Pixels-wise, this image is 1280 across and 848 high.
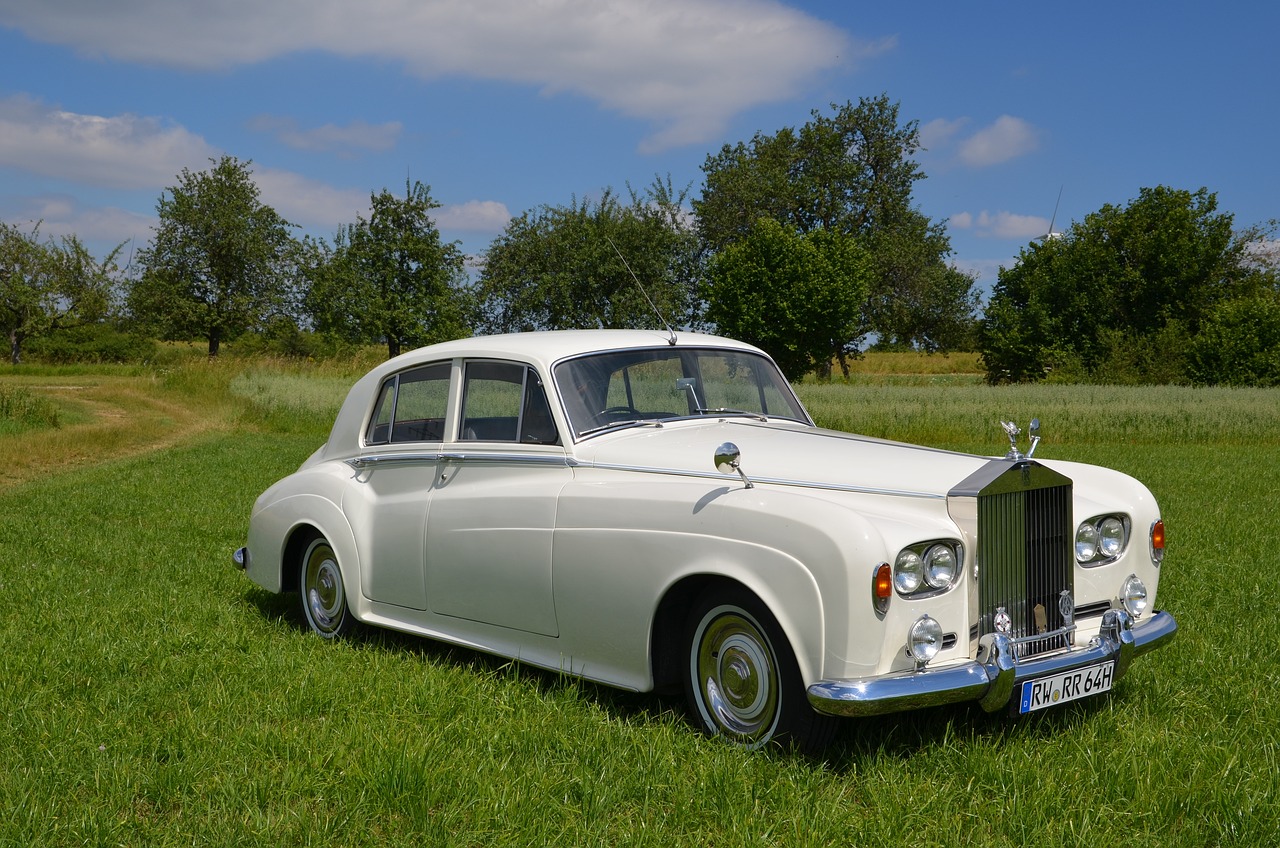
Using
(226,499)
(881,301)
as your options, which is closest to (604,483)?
(226,499)

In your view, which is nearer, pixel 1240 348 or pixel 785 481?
pixel 785 481

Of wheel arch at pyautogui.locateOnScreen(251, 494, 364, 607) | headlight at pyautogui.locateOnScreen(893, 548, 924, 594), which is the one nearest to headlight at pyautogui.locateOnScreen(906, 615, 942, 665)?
headlight at pyautogui.locateOnScreen(893, 548, 924, 594)

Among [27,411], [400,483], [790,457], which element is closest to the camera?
[790,457]

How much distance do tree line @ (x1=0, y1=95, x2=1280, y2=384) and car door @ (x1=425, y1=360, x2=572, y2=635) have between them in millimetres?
37893

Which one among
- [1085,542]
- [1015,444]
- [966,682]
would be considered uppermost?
[1015,444]

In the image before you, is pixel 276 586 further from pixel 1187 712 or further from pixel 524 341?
pixel 1187 712

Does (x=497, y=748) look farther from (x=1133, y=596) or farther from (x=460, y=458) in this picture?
(x=1133, y=596)

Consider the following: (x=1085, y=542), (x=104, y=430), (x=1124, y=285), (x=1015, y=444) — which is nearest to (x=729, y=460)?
(x=1015, y=444)

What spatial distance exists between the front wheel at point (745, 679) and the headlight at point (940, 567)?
568mm

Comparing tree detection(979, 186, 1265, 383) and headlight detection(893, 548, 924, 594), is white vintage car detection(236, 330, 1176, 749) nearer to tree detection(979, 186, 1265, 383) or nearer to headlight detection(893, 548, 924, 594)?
headlight detection(893, 548, 924, 594)

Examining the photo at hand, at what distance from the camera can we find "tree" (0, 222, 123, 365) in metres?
50.3

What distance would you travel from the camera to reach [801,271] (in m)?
49.0

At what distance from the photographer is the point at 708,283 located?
52.4m

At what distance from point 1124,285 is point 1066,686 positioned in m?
52.6
